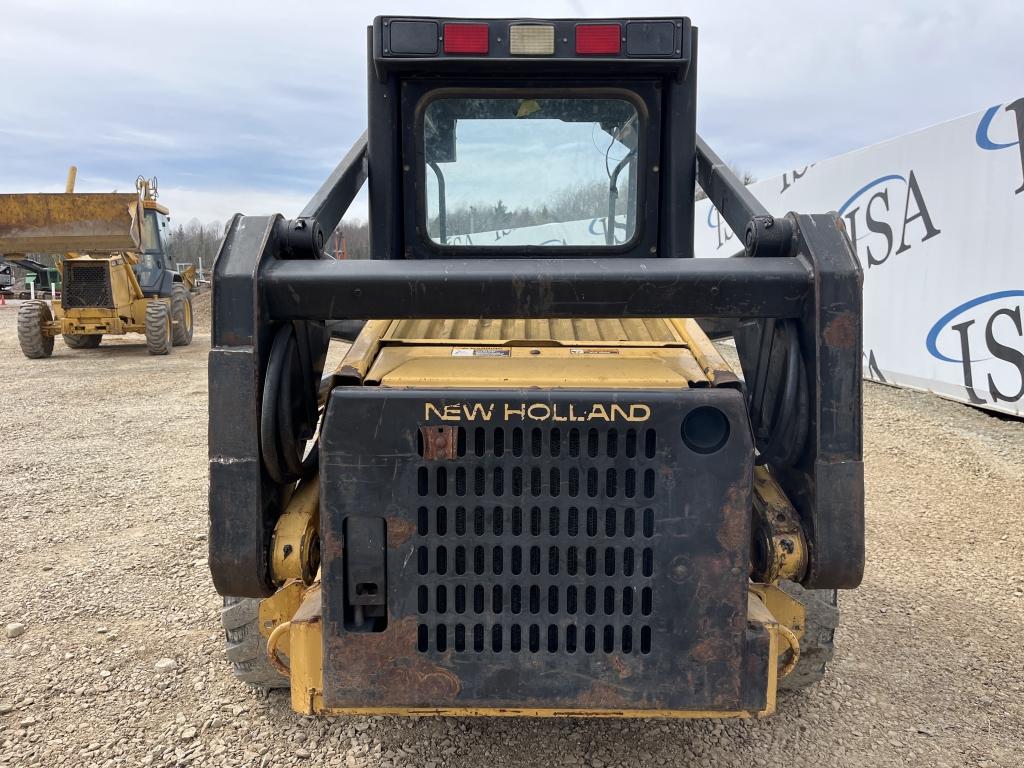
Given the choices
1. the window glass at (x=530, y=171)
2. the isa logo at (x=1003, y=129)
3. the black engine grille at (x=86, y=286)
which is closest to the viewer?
the window glass at (x=530, y=171)

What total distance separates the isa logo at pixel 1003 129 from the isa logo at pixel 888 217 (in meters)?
1.06

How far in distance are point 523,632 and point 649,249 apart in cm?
155

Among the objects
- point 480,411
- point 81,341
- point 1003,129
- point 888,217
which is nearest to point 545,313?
point 480,411

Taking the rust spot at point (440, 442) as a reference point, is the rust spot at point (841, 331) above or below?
above

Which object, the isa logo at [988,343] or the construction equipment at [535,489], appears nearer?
the construction equipment at [535,489]

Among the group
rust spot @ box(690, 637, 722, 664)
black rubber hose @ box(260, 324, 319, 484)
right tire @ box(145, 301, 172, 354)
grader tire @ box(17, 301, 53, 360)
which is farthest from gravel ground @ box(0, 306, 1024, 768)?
grader tire @ box(17, 301, 53, 360)

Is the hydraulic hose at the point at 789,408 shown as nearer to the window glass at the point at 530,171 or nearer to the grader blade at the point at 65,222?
the window glass at the point at 530,171

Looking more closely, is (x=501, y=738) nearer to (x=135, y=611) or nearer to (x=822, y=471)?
(x=822, y=471)

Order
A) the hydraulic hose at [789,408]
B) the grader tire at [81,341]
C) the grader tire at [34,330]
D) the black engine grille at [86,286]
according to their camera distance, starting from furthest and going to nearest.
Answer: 1. the grader tire at [81,341]
2. the grader tire at [34,330]
3. the black engine grille at [86,286]
4. the hydraulic hose at [789,408]

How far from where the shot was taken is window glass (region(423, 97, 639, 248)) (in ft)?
9.44

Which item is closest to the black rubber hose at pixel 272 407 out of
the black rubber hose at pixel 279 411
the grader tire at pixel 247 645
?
the black rubber hose at pixel 279 411

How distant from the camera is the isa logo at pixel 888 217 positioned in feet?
29.0

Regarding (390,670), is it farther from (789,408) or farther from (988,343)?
(988,343)

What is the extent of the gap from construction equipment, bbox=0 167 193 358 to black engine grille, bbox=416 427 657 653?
1300 cm
